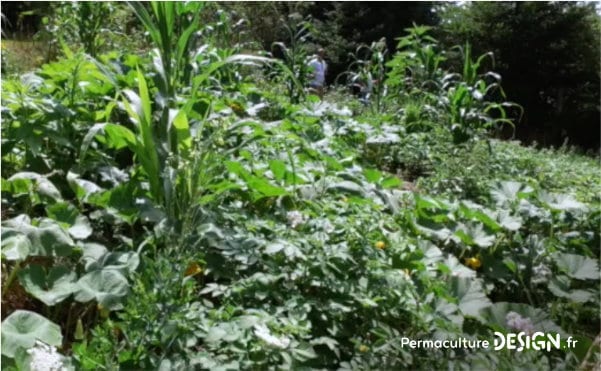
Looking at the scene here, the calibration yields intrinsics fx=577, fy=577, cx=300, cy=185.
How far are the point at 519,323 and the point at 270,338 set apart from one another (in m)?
0.75

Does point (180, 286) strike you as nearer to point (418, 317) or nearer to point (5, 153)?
point (418, 317)

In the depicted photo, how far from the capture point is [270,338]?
120cm

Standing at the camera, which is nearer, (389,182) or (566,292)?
(566,292)

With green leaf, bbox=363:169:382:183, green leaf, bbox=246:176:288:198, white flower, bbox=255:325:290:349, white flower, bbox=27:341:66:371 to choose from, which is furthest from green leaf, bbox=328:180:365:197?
white flower, bbox=27:341:66:371

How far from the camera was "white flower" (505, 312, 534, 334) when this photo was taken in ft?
5.07

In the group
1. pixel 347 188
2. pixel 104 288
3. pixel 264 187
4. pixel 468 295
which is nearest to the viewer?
pixel 104 288

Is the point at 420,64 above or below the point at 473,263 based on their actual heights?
above

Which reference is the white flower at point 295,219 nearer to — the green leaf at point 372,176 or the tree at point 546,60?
the green leaf at point 372,176

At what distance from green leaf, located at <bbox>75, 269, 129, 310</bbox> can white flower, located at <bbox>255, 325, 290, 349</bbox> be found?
1.13ft

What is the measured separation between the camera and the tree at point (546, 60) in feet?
33.2

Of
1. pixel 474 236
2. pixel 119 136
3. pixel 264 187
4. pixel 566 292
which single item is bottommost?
pixel 566 292

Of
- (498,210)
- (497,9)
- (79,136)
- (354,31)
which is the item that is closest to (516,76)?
(497,9)

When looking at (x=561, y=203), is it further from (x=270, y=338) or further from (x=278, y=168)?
(x=270, y=338)

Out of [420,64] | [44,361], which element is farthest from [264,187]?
[420,64]
